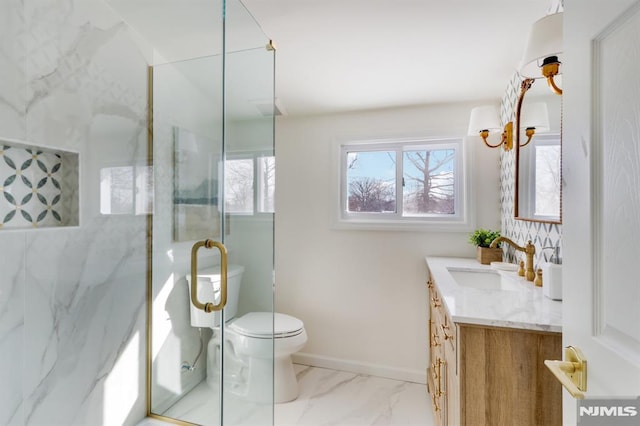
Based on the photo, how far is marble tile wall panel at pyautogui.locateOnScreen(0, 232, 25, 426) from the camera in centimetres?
109

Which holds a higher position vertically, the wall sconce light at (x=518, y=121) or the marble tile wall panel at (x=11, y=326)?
the wall sconce light at (x=518, y=121)

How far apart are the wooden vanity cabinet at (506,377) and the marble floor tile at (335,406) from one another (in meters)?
1.06

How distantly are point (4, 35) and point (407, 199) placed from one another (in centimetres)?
→ 240

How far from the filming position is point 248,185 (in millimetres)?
1714

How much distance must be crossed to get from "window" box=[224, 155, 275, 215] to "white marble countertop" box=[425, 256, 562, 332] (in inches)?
40.7

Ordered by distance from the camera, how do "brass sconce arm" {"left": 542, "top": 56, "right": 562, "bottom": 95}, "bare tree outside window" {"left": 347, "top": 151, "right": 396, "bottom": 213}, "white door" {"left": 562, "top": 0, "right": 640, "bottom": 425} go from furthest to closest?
"bare tree outside window" {"left": 347, "top": 151, "right": 396, "bottom": 213}
"brass sconce arm" {"left": 542, "top": 56, "right": 562, "bottom": 95}
"white door" {"left": 562, "top": 0, "right": 640, "bottom": 425}

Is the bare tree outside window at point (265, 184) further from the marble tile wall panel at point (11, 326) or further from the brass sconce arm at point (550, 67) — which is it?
the brass sconce arm at point (550, 67)

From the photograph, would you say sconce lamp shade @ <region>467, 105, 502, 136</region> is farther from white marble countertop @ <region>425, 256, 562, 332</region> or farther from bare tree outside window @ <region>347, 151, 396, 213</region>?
white marble countertop @ <region>425, 256, 562, 332</region>

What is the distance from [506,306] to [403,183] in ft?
5.08

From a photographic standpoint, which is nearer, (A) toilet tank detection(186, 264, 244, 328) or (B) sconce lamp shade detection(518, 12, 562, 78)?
(B) sconce lamp shade detection(518, 12, 562, 78)

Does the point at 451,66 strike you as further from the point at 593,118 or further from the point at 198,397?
the point at 198,397

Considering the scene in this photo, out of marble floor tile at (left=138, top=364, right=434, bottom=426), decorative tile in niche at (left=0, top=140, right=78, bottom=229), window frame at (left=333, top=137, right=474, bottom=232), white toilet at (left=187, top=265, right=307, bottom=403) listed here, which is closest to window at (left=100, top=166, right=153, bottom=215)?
decorative tile in niche at (left=0, top=140, right=78, bottom=229)

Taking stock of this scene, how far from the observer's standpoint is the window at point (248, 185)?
5.31 feet

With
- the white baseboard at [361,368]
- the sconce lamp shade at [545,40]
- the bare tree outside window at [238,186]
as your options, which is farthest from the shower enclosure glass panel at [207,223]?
the sconce lamp shade at [545,40]
